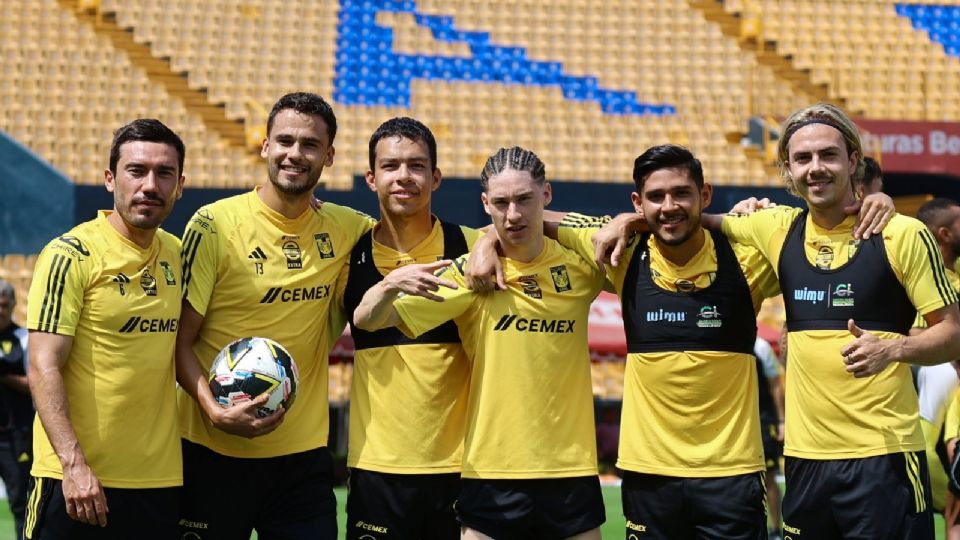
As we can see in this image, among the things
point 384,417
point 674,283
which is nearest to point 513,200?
point 674,283

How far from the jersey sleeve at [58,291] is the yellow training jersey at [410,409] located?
1212mm

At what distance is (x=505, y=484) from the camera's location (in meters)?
5.06

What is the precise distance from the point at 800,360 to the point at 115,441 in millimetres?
2722

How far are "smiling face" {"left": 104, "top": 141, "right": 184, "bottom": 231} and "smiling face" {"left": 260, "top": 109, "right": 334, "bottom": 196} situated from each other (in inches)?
18.0

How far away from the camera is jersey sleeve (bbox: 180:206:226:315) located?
17.3ft

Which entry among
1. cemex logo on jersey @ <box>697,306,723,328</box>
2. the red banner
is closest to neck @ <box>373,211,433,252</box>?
cemex logo on jersey @ <box>697,306,723,328</box>

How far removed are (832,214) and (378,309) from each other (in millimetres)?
1834

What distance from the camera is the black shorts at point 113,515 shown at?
16.1ft

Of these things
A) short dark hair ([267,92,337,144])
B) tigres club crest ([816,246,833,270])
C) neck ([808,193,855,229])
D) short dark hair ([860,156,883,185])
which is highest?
short dark hair ([267,92,337,144])

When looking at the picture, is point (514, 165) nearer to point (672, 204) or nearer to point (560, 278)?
point (560, 278)

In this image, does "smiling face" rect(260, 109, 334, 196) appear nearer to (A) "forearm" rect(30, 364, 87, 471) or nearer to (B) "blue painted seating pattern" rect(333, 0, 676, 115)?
(A) "forearm" rect(30, 364, 87, 471)

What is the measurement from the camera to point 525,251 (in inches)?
205

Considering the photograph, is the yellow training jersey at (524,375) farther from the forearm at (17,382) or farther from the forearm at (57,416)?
the forearm at (17,382)

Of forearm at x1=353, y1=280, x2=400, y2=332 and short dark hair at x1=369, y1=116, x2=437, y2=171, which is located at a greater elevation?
short dark hair at x1=369, y1=116, x2=437, y2=171
